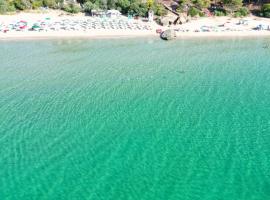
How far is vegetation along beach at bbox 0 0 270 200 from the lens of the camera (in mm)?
20906

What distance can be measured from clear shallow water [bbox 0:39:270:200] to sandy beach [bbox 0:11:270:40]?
11401mm

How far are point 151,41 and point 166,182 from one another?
38333 mm

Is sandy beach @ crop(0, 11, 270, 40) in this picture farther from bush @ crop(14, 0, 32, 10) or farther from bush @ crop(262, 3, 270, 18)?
bush @ crop(14, 0, 32, 10)

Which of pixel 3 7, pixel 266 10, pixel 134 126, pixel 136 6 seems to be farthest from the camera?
pixel 266 10

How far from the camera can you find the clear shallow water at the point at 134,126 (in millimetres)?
20625

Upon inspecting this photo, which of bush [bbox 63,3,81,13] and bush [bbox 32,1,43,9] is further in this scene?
bush [bbox 32,1,43,9]

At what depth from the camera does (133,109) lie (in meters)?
31.0

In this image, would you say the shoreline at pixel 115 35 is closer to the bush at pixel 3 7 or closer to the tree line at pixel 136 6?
the tree line at pixel 136 6

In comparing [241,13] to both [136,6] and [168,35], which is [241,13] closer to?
[168,35]

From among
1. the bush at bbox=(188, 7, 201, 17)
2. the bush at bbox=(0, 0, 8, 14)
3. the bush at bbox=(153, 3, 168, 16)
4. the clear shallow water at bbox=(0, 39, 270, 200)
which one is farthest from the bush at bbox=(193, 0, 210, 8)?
the bush at bbox=(0, 0, 8, 14)

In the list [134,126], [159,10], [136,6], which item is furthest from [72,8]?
[134,126]

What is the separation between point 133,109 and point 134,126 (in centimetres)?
346

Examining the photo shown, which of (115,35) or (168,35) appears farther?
(115,35)

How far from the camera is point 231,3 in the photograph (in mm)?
67000
